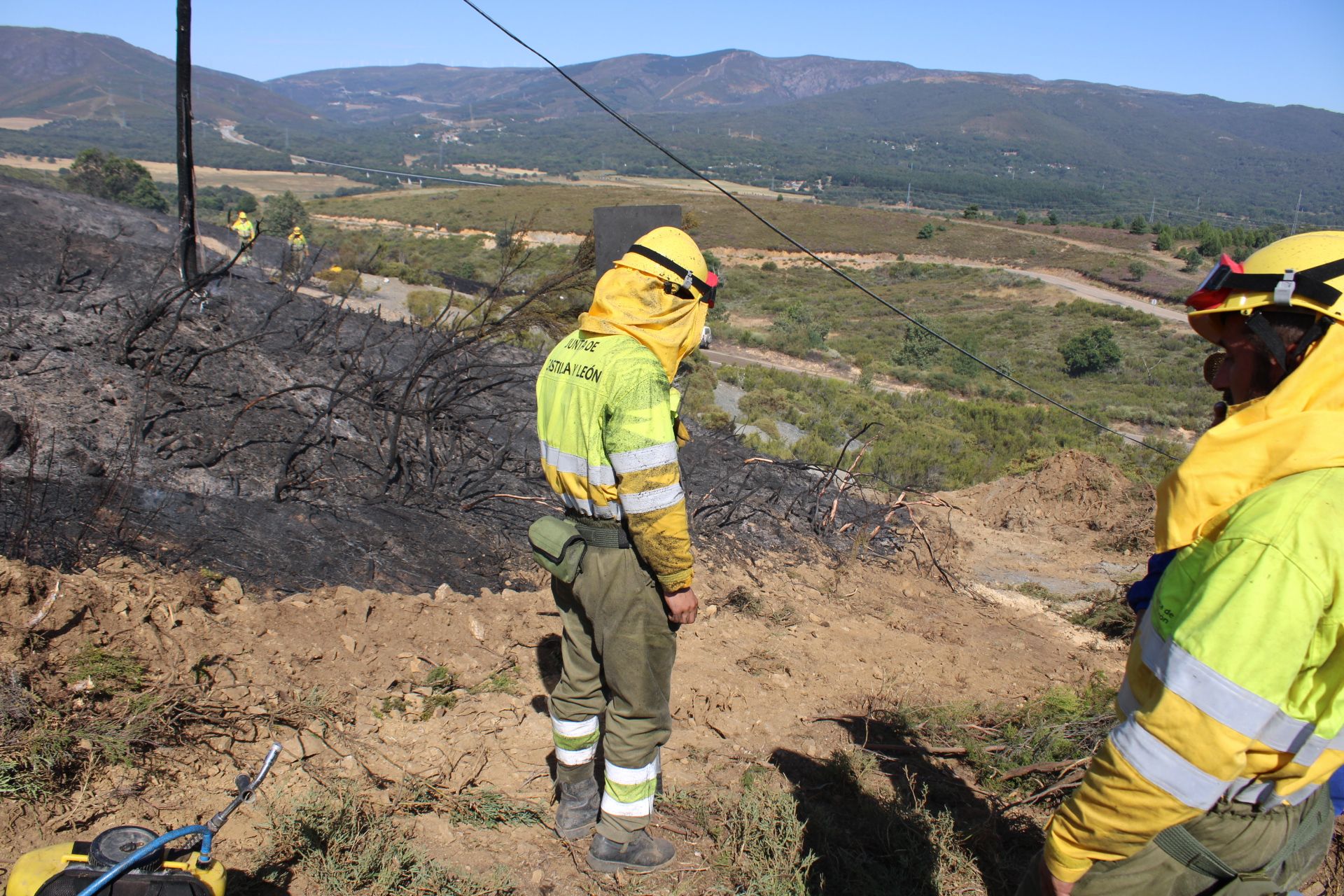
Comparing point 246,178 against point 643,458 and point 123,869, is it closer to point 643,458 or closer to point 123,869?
point 643,458

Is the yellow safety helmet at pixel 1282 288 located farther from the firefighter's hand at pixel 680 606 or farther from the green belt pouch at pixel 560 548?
the green belt pouch at pixel 560 548

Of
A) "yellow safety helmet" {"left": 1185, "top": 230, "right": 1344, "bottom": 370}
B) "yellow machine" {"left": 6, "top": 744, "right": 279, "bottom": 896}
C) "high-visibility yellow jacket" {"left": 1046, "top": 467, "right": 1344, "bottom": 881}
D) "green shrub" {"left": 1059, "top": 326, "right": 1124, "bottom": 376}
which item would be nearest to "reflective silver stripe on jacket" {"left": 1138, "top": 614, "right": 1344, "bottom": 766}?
"high-visibility yellow jacket" {"left": 1046, "top": 467, "right": 1344, "bottom": 881}

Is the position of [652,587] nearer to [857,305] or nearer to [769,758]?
[769,758]

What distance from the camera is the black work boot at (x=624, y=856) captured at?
2668mm

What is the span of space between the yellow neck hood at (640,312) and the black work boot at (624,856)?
1561 millimetres

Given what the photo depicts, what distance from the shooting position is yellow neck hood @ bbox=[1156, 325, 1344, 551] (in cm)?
128

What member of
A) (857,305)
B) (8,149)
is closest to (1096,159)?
(857,305)

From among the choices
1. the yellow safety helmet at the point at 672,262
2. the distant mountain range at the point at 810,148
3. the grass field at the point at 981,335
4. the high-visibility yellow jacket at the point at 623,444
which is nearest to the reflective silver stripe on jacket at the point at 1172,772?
the high-visibility yellow jacket at the point at 623,444

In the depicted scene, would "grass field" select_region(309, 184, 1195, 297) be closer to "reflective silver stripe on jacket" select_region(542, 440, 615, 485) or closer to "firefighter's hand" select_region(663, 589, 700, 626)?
"reflective silver stripe on jacket" select_region(542, 440, 615, 485)

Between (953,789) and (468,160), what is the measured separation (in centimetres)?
12671

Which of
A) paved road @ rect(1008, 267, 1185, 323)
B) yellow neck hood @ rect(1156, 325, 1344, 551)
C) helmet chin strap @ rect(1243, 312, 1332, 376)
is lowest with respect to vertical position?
yellow neck hood @ rect(1156, 325, 1344, 551)

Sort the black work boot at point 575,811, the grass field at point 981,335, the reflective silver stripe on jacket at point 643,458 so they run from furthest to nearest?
1. the grass field at point 981,335
2. the black work boot at point 575,811
3. the reflective silver stripe on jacket at point 643,458

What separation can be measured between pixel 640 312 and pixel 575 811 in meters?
1.76

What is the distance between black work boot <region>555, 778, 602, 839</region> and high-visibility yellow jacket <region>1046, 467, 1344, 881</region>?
6.05ft
